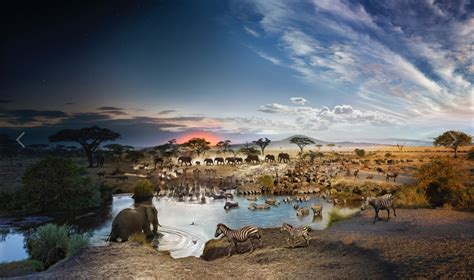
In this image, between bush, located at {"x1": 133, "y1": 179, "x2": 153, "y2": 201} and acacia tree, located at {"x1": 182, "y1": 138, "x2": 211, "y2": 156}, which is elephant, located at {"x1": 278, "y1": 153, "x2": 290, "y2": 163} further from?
bush, located at {"x1": 133, "y1": 179, "x2": 153, "y2": 201}

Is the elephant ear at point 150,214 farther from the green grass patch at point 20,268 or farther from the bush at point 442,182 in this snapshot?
the bush at point 442,182

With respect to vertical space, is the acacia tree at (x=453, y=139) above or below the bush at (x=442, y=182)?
above

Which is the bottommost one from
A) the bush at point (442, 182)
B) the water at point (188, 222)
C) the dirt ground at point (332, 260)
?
the water at point (188, 222)

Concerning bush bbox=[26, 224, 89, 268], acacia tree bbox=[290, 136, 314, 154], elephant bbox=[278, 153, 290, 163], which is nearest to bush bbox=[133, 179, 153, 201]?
bush bbox=[26, 224, 89, 268]

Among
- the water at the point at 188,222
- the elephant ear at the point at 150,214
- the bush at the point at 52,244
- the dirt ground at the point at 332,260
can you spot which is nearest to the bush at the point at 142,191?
the water at the point at 188,222

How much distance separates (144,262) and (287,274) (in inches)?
140

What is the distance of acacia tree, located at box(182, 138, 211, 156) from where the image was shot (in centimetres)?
4075

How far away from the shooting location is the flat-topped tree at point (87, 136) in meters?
29.3

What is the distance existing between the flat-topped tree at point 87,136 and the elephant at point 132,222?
17.5m

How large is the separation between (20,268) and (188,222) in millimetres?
8192

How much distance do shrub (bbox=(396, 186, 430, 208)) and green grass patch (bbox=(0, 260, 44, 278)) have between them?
15.0 meters

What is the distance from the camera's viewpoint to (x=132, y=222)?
13.6 metres

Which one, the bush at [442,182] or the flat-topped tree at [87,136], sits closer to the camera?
the bush at [442,182]

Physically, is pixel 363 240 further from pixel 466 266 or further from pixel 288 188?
pixel 288 188
